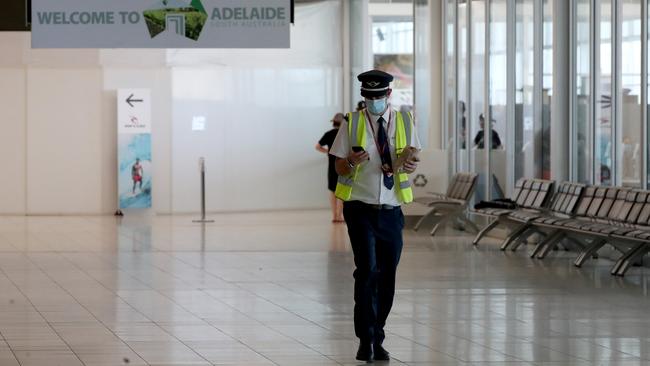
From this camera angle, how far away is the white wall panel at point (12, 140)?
2250 cm

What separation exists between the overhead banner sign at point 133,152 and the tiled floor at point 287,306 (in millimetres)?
5613

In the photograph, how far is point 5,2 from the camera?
17.5m

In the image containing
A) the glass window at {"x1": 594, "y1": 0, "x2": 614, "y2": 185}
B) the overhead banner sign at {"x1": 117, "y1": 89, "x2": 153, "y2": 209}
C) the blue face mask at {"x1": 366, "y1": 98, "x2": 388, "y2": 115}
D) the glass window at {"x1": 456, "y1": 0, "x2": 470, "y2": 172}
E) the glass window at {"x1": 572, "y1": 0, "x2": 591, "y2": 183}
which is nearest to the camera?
the blue face mask at {"x1": 366, "y1": 98, "x2": 388, "y2": 115}

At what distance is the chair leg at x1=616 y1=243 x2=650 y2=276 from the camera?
12376 mm

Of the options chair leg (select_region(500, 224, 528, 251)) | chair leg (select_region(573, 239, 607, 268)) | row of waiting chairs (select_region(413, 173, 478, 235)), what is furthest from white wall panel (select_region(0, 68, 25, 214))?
chair leg (select_region(573, 239, 607, 268))

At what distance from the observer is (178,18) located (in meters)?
14.3

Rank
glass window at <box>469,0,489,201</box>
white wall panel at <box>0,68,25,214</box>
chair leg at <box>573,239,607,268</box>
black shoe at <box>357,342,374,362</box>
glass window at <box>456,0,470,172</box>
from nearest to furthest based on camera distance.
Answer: black shoe at <box>357,342,374,362</box>
chair leg at <box>573,239,607,268</box>
glass window at <box>469,0,489,201</box>
glass window at <box>456,0,470,172</box>
white wall panel at <box>0,68,25,214</box>

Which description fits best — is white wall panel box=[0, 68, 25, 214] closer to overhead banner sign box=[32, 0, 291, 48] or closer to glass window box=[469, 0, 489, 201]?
glass window box=[469, 0, 489, 201]

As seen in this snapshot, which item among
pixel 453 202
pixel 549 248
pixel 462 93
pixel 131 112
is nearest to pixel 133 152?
pixel 131 112

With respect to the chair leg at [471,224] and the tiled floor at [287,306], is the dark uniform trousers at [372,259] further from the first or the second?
the chair leg at [471,224]

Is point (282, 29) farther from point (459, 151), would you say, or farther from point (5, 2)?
point (459, 151)

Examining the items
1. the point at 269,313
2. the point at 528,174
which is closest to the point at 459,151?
the point at 528,174

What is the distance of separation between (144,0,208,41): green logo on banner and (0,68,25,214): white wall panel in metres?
8.88


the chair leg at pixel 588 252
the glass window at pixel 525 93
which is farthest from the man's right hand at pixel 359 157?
the glass window at pixel 525 93
